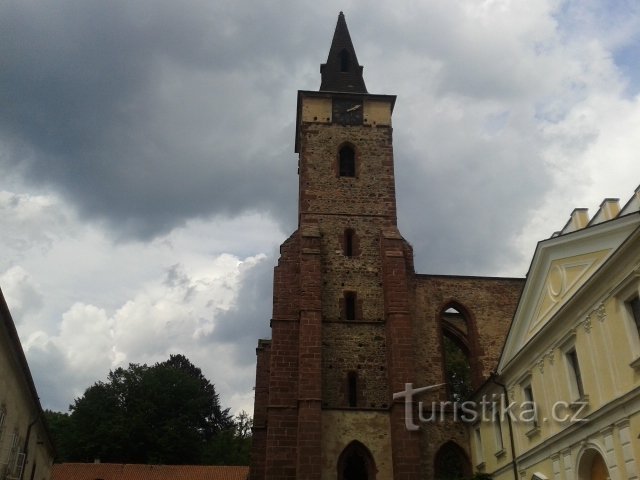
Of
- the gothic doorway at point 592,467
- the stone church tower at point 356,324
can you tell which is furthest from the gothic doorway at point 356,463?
the gothic doorway at point 592,467

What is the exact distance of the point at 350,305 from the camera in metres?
25.6

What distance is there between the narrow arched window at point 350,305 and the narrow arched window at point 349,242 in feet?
6.04

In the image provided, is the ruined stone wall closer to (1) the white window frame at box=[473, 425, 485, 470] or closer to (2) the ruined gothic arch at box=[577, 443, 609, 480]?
(1) the white window frame at box=[473, 425, 485, 470]

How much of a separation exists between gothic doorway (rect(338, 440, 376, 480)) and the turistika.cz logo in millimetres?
1893

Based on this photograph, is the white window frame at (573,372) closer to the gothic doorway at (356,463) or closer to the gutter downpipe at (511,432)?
the gutter downpipe at (511,432)

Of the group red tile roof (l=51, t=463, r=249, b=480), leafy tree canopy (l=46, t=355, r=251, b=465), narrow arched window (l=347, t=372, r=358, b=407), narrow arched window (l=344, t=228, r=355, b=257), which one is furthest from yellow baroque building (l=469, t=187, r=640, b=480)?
leafy tree canopy (l=46, t=355, r=251, b=465)

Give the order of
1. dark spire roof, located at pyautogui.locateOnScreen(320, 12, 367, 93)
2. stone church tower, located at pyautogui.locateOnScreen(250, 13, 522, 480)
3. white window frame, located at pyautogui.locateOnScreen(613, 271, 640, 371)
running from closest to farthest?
1. white window frame, located at pyautogui.locateOnScreen(613, 271, 640, 371)
2. stone church tower, located at pyautogui.locateOnScreen(250, 13, 522, 480)
3. dark spire roof, located at pyautogui.locateOnScreen(320, 12, 367, 93)

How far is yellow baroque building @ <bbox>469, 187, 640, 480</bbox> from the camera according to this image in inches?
517

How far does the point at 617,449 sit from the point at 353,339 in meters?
12.2

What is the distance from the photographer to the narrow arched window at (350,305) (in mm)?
25281

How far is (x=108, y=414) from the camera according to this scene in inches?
1832

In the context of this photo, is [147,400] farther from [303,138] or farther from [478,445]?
[478,445]

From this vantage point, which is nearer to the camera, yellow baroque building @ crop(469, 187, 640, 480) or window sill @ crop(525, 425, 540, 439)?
yellow baroque building @ crop(469, 187, 640, 480)

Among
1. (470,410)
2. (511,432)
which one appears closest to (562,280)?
(511,432)
